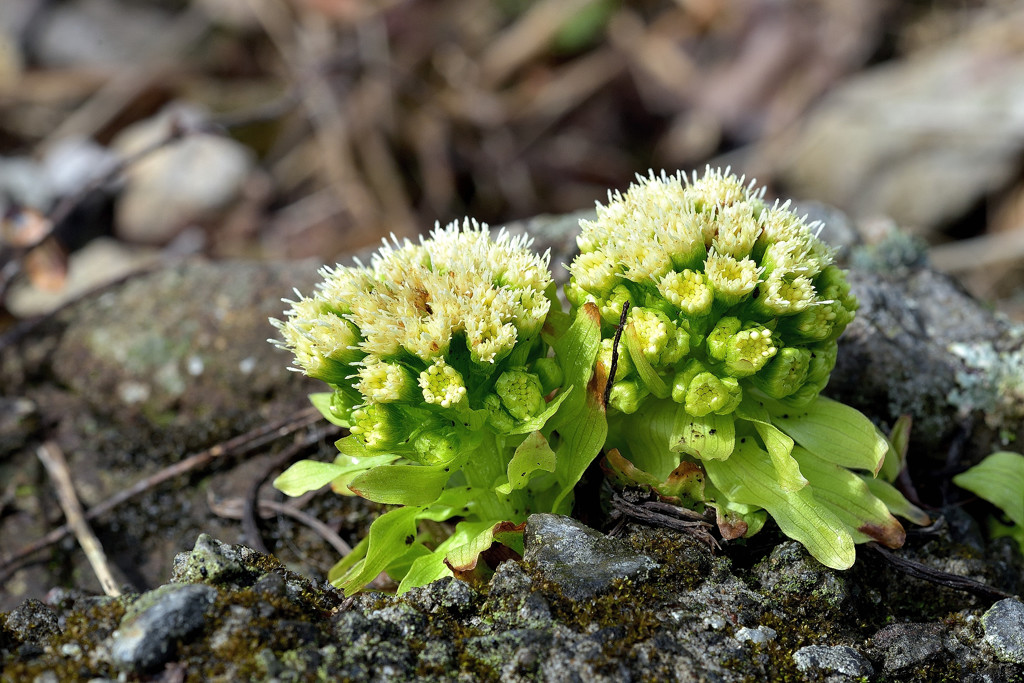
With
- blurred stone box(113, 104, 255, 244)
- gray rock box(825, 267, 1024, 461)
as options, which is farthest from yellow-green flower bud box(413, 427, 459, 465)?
blurred stone box(113, 104, 255, 244)

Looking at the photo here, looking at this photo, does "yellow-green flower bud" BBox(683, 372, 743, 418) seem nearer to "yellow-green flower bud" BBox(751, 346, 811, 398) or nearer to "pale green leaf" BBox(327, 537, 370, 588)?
"yellow-green flower bud" BBox(751, 346, 811, 398)

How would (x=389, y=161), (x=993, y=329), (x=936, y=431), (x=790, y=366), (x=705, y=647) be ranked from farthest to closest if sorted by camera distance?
1. (x=389, y=161)
2. (x=993, y=329)
3. (x=936, y=431)
4. (x=790, y=366)
5. (x=705, y=647)

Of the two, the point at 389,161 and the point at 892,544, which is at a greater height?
the point at 389,161

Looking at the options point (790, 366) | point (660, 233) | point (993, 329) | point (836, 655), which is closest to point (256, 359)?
point (660, 233)

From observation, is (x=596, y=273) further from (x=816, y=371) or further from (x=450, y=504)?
(x=450, y=504)

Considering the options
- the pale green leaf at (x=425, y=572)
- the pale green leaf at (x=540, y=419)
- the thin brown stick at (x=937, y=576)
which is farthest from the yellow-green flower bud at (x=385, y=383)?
the thin brown stick at (x=937, y=576)

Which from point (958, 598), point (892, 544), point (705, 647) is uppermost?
point (705, 647)

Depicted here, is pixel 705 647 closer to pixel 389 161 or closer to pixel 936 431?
pixel 936 431
